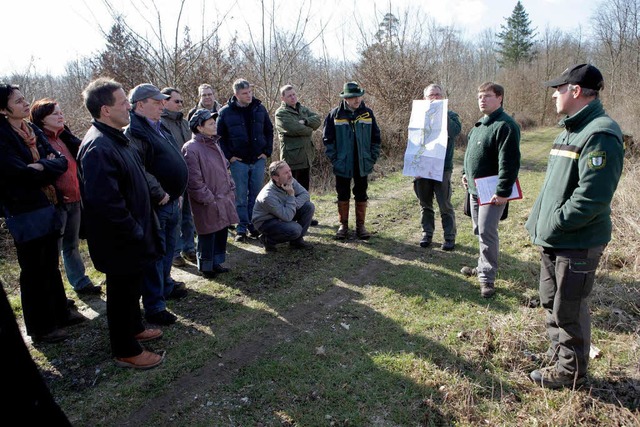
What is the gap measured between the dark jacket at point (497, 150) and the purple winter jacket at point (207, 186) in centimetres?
294

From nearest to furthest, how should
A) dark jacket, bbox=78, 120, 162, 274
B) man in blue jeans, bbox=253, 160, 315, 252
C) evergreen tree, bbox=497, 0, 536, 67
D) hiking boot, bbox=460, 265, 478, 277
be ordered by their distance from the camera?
dark jacket, bbox=78, 120, 162, 274 → hiking boot, bbox=460, 265, 478, 277 → man in blue jeans, bbox=253, 160, 315, 252 → evergreen tree, bbox=497, 0, 536, 67

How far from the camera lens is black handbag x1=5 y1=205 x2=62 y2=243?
11.8 ft

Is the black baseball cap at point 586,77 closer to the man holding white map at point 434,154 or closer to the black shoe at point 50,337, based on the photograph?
the man holding white map at point 434,154

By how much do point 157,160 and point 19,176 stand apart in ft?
3.71

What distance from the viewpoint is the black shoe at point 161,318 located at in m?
4.11

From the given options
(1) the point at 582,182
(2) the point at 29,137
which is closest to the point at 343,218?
(1) the point at 582,182

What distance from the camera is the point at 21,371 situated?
4.97 feet

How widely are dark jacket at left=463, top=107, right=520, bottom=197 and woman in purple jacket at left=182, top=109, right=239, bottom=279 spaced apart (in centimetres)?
295

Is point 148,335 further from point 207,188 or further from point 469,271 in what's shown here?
point 469,271

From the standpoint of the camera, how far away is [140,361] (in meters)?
3.43

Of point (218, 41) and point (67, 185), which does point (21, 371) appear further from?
point (218, 41)

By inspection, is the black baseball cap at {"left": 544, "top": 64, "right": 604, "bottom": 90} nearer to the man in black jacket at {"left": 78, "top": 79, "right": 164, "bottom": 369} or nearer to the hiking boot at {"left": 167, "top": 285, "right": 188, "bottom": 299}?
the man in black jacket at {"left": 78, "top": 79, "right": 164, "bottom": 369}

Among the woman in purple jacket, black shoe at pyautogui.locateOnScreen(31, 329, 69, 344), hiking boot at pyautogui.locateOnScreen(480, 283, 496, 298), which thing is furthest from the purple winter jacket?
hiking boot at pyautogui.locateOnScreen(480, 283, 496, 298)

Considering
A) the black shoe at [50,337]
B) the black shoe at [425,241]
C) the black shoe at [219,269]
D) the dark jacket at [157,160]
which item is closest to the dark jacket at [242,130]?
the black shoe at [219,269]
